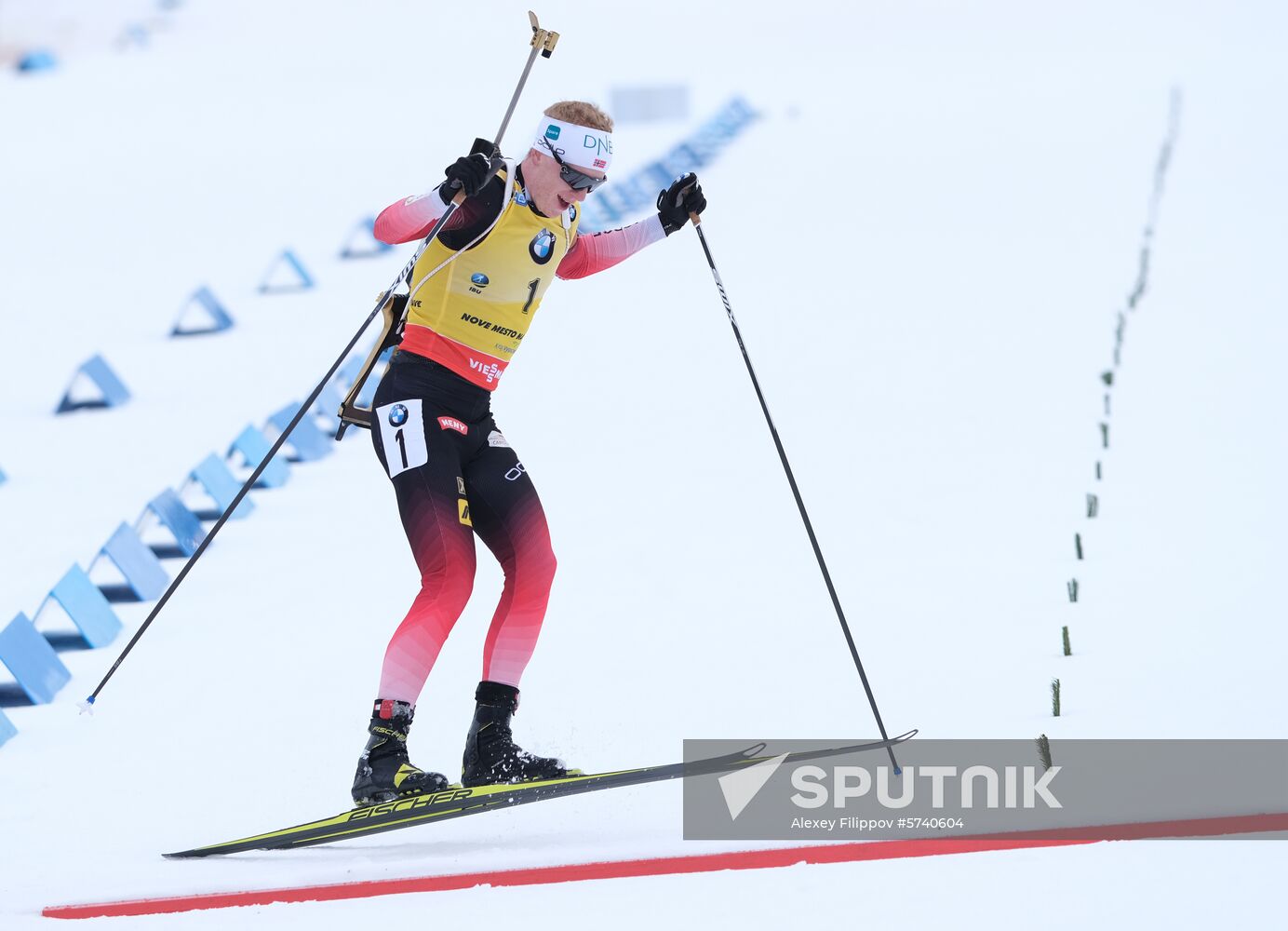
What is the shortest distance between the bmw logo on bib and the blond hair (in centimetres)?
29

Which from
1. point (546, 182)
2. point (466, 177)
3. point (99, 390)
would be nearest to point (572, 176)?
point (546, 182)

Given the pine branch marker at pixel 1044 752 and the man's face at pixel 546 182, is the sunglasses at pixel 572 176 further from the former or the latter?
the pine branch marker at pixel 1044 752

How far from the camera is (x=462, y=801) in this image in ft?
13.3

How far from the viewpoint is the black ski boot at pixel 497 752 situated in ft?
14.0

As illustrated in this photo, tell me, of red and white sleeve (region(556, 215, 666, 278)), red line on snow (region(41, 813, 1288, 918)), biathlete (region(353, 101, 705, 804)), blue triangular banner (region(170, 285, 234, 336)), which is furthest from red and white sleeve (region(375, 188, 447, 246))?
blue triangular banner (region(170, 285, 234, 336))

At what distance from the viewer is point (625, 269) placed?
46.8ft

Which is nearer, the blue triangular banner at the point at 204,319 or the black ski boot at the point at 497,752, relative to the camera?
the black ski boot at the point at 497,752

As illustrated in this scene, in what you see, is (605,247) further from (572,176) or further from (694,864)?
(694,864)

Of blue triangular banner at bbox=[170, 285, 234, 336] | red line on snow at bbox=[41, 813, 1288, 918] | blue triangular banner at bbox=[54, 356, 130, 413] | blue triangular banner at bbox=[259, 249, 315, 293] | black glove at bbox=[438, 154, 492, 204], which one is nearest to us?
red line on snow at bbox=[41, 813, 1288, 918]

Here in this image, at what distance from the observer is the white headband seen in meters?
4.18

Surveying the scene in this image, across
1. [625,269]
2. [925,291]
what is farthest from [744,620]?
[625,269]

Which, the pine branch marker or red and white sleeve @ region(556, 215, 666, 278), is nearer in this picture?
the pine branch marker

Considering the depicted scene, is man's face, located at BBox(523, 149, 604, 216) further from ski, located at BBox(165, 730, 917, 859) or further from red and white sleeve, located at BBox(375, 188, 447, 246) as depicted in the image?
ski, located at BBox(165, 730, 917, 859)

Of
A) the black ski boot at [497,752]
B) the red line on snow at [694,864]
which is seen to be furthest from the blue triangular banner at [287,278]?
the red line on snow at [694,864]
